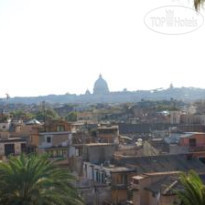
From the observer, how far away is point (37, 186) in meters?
21.8

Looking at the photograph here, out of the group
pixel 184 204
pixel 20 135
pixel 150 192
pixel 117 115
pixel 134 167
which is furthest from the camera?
pixel 117 115

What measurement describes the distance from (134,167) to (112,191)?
2.56 m

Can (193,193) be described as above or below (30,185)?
above

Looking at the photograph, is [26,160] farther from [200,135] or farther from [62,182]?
[200,135]

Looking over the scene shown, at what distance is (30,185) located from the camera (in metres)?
21.7

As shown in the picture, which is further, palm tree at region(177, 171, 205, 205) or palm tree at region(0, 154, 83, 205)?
palm tree at region(0, 154, 83, 205)

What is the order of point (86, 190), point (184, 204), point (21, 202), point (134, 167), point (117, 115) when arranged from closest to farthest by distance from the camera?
point (184, 204) < point (21, 202) < point (86, 190) < point (134, 167) < point (117, 115)

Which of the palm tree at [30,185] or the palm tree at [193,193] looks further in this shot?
the palm tree at [30,185]

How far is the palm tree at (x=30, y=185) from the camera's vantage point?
21.5 m

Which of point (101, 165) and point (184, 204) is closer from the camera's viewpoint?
point (184, 204)

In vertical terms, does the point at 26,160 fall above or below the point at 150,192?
above

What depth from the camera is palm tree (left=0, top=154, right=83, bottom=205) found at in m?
21.5

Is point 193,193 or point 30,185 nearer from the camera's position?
point 193,193

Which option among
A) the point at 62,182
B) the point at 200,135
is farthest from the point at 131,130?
the point at 62,182
